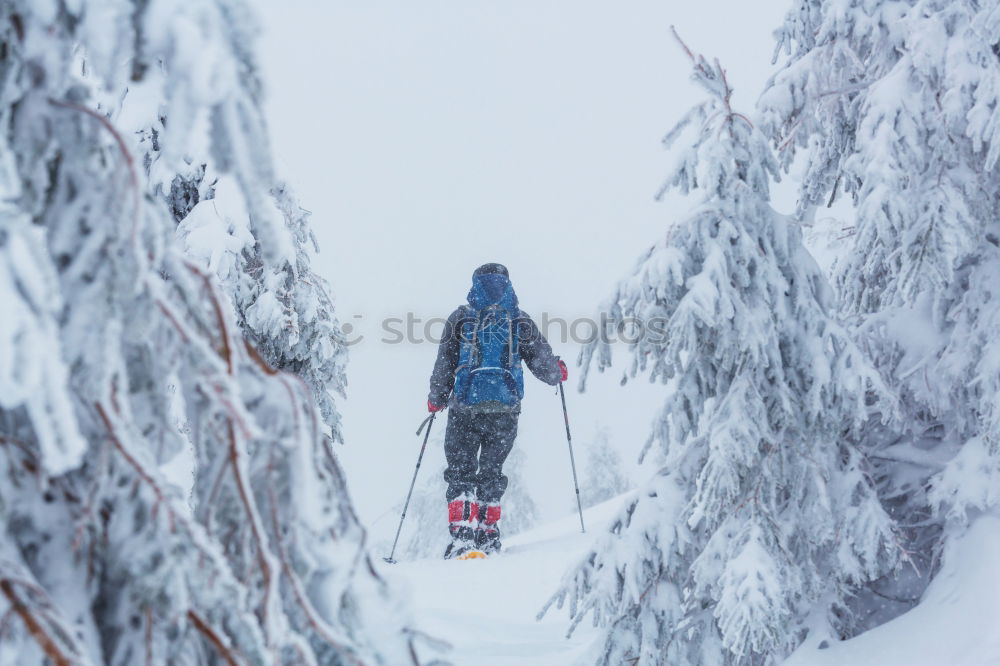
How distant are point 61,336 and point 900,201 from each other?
4.49 m

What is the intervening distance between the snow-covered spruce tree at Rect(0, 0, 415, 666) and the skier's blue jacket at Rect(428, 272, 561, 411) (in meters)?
7.40

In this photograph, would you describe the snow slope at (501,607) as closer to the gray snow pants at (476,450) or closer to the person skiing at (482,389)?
the person skiing at (482,389)

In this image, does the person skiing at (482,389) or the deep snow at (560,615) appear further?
the person skiing at (482,389)

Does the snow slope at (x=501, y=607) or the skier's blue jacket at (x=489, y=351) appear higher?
the skier's blue jacket at (x=489, y=351)

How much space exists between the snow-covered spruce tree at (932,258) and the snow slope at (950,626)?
19 centimetres

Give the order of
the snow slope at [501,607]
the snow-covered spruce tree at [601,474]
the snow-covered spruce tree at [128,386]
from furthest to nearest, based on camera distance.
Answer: the snow-covered spruce tree at [601,474] → the snow slope at [501,607] → the snow-covered spruce tree at [128,386]

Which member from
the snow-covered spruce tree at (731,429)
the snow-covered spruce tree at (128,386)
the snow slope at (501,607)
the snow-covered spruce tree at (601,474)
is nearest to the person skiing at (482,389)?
the snow slope at (501,607)

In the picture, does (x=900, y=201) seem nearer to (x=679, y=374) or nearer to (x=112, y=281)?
(x=679, y=374)

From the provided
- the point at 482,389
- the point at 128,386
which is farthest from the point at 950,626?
the point at 482,389

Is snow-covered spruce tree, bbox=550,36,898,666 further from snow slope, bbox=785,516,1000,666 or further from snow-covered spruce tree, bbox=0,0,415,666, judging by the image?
snow-covered spruce tree, bbox=0,0,415,666

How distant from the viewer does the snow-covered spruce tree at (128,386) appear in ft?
4.46

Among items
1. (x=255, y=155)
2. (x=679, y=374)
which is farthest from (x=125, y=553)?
(x=679, y=374)

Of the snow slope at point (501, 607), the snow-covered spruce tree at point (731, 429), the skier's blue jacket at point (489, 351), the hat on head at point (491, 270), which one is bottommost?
the snow slope at point (501, 607)

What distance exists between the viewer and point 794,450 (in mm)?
4727
